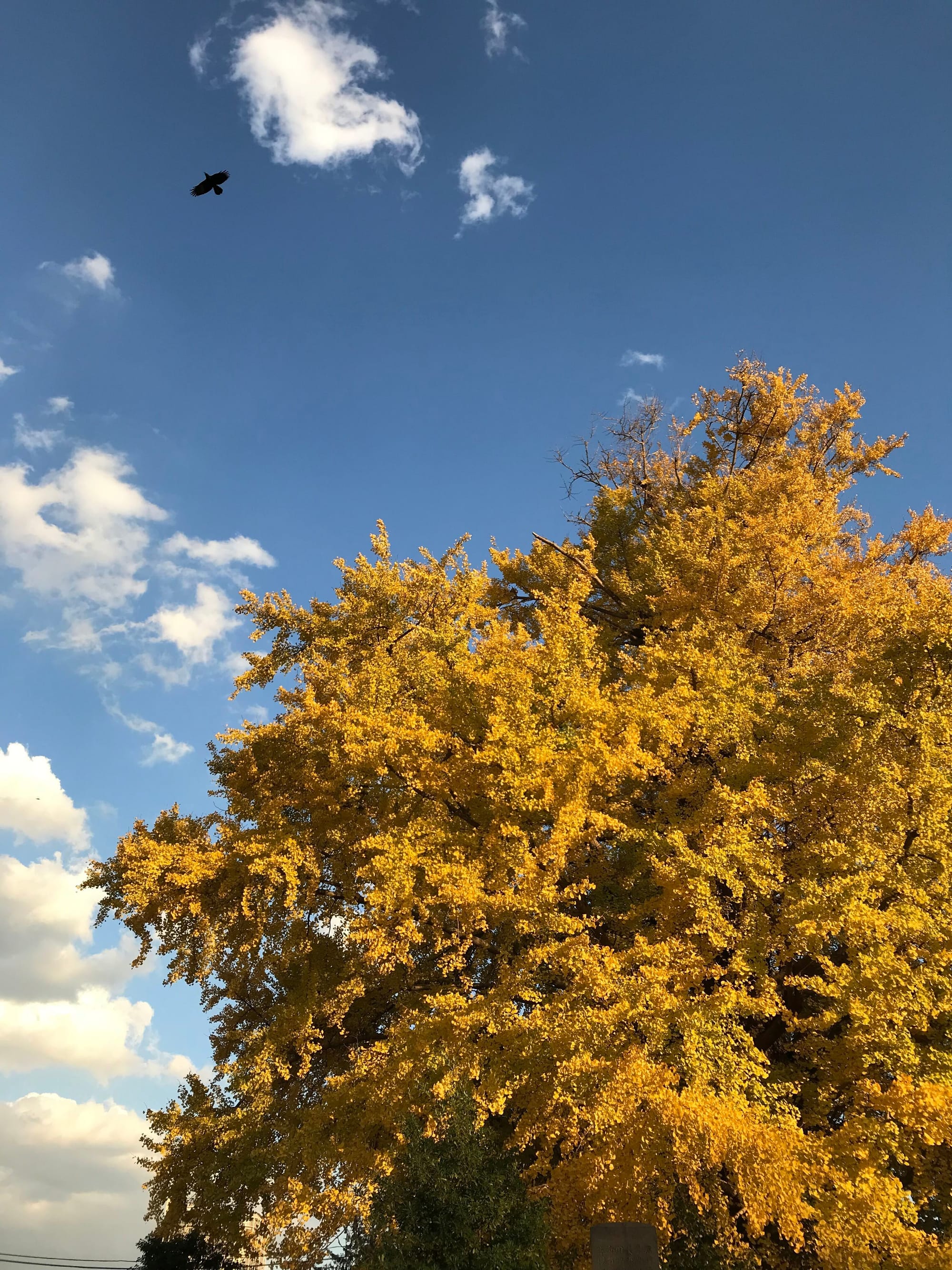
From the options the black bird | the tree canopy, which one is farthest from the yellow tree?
the black bird

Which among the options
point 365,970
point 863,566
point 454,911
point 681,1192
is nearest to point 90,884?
point 365,970

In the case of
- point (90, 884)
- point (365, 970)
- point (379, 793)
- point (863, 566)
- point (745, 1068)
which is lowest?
point (745, 1068)

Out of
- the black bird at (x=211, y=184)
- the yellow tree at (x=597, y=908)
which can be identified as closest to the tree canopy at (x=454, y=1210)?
the yellow tree at (x=597, y=908)

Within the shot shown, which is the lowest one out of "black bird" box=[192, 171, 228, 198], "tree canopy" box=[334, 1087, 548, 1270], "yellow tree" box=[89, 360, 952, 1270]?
"tree canopy" box=[334, 1087, 548, 1270]

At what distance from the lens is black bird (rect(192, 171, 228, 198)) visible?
30.6ft

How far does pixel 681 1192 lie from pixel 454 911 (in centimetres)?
458

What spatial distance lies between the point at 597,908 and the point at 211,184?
39.6ft

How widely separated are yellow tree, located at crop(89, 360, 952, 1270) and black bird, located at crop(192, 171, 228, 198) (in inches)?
284

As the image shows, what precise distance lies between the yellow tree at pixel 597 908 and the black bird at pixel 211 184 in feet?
23.7

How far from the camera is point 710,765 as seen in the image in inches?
504

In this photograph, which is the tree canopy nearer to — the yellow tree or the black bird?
the yellow tree

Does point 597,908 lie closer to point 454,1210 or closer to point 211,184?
point 454,1210

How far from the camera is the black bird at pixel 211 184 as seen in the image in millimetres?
9320

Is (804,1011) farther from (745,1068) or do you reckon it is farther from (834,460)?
(834,460)
